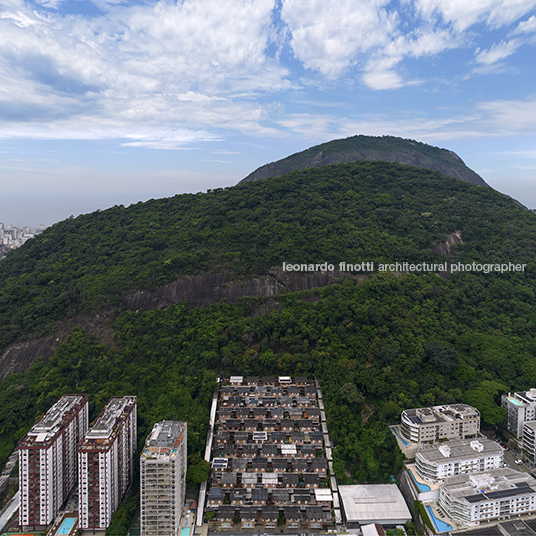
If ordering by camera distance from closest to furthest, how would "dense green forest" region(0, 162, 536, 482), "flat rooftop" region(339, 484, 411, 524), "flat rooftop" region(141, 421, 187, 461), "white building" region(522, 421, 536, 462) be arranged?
1. "flat rooftop" region(141, 421, 187, 461)
2. "flat rooftop" region(339, 484, 411, 524)
3. "white building" region(522, 421, 536, 462)
4. "dense green forest" region(0, 162, 536, 482)

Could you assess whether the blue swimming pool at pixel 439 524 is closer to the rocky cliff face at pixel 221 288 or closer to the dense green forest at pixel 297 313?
the dense green forest at pixel 297 313

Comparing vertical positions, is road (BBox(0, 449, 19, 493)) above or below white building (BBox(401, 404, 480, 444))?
below

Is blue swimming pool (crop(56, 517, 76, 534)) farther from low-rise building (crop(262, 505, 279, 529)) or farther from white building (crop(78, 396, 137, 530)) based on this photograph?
low-rise building (crop(262, 505, 279, 529))

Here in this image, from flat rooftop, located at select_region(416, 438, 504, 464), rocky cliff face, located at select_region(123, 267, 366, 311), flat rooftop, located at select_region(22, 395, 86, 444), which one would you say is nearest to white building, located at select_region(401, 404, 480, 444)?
flat rooftop, located at select_region(416, 438, 504, 464)

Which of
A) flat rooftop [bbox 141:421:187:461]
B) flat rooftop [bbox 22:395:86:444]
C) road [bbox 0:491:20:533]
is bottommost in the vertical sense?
road [bbox 0:491:20:533]

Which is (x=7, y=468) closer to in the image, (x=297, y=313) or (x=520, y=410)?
(x=297, y=313)

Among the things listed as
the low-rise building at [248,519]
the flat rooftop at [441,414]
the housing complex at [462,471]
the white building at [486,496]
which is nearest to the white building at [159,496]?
the low-rise building at [248,519]

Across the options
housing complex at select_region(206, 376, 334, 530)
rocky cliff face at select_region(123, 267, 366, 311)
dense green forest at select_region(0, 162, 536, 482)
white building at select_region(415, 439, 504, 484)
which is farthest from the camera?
rocky cliff face at select_region(123, 267, 366, 311)

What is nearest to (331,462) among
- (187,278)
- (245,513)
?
(245,513)
